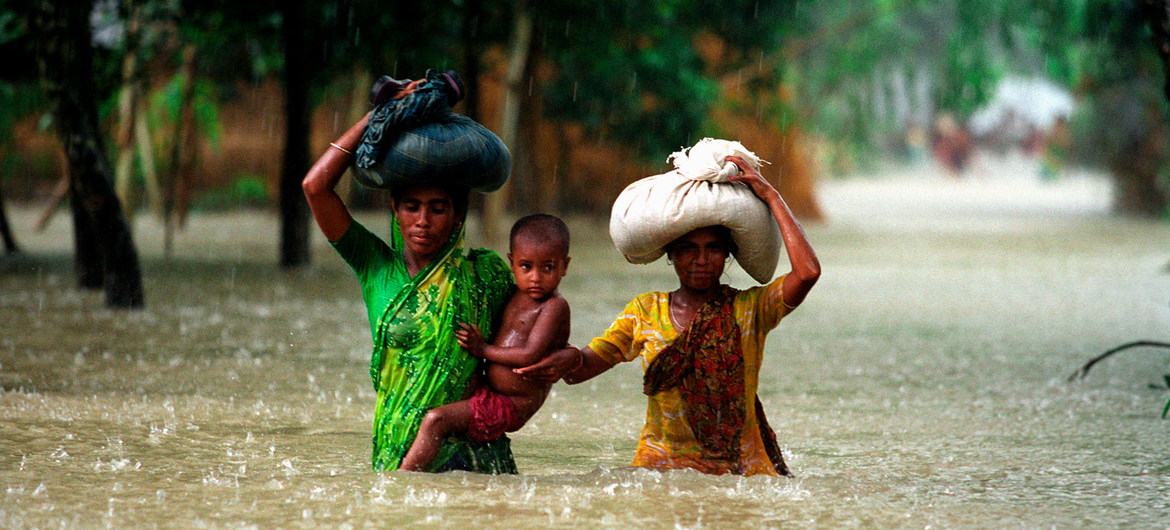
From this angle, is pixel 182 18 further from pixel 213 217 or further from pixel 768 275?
pixel 213 217

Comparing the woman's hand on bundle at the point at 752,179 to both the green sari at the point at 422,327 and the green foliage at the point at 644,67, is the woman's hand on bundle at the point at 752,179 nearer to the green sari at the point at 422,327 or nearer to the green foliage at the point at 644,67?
the green sari at the point at 422,327

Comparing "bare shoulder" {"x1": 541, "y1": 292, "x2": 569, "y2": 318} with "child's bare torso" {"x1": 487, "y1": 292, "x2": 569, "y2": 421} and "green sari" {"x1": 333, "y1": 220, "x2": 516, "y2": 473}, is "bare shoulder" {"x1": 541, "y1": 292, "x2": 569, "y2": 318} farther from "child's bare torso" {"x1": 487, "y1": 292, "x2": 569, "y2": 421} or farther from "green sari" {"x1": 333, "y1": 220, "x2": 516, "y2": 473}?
"green sari" {"x1": 333, "y1": 220, "x2": 516, "y2": 473}

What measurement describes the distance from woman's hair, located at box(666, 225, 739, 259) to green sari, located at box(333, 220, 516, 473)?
48cm

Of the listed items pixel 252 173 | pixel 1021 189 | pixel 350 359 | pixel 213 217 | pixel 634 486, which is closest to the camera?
pixel 634 486

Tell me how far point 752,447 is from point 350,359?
13.2 ft


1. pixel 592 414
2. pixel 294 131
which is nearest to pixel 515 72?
pixel 294 131

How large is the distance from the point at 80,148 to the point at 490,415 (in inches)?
230

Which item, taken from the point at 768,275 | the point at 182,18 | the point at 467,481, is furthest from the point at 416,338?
the point at 182,18

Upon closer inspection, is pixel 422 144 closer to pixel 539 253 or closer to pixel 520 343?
pixel 539 253

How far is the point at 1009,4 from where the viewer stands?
19969 millimetres

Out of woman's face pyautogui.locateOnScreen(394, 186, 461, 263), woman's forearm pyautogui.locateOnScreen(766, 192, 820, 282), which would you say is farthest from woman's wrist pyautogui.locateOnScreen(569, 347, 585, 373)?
woman's forearm pyautogui.locateOnScreen(766, 192, 820, 282)

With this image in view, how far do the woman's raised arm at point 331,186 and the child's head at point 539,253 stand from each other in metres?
0.49

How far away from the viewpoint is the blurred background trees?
491 inches

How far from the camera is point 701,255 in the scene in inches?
147
